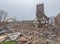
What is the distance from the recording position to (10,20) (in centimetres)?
1517

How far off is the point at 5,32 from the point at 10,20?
4.72m

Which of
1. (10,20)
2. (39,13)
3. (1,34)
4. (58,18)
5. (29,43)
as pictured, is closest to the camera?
(29,43)

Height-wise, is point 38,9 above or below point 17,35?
above

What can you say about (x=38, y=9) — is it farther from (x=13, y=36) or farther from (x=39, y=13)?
(x=13, y=36)

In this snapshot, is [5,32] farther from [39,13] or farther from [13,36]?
[39,13]

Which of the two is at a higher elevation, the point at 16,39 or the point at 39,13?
the point at 39,13

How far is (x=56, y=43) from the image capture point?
873 cm

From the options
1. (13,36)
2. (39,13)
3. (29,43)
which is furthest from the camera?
(39,13)

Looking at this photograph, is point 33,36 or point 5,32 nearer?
point 33,36

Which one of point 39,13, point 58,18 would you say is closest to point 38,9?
point 39,13

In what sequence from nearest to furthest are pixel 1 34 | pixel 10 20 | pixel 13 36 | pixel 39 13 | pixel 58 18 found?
pixel 13 36
pixel 1 34
pixel 10 20
pixel 39 13
pixel 58 18

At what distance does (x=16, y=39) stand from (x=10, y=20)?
6.60 m

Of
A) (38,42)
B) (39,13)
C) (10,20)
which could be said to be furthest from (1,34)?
(39,13)

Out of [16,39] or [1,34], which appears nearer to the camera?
[16,39]
